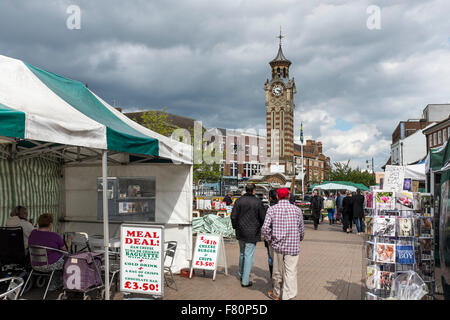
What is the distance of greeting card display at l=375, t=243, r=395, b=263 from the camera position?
220 inches

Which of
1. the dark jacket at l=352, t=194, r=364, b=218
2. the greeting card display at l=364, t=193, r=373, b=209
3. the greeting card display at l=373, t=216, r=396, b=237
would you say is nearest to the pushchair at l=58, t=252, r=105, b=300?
the greeting card display at l=373, t=216, r=396, b=237

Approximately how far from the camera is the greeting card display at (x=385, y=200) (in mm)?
6199

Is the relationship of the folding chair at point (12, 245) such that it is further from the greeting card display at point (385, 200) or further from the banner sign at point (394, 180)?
the banner sign at point (394, 180)

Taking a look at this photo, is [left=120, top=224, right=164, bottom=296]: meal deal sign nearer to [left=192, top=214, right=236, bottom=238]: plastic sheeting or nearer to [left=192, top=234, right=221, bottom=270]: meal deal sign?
[left=192, top=234, right=221, bottom=270]: meal deal sign

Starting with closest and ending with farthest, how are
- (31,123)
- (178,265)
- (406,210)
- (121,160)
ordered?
(31,123) < (406,210) < (178,265) < (121,160)

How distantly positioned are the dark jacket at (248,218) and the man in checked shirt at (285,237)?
2.88 feet

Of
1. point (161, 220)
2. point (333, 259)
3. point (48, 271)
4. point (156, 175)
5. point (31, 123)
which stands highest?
point (31, 123)

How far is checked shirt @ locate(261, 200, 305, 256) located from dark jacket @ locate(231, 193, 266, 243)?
2.95 feet

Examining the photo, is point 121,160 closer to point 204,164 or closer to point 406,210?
point 406,210

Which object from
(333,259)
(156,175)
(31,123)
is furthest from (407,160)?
(31,123)

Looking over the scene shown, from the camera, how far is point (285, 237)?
6.15m

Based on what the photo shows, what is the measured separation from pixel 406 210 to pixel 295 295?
2.22 metres

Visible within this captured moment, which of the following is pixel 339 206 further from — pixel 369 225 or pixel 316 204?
pixel 369 225
